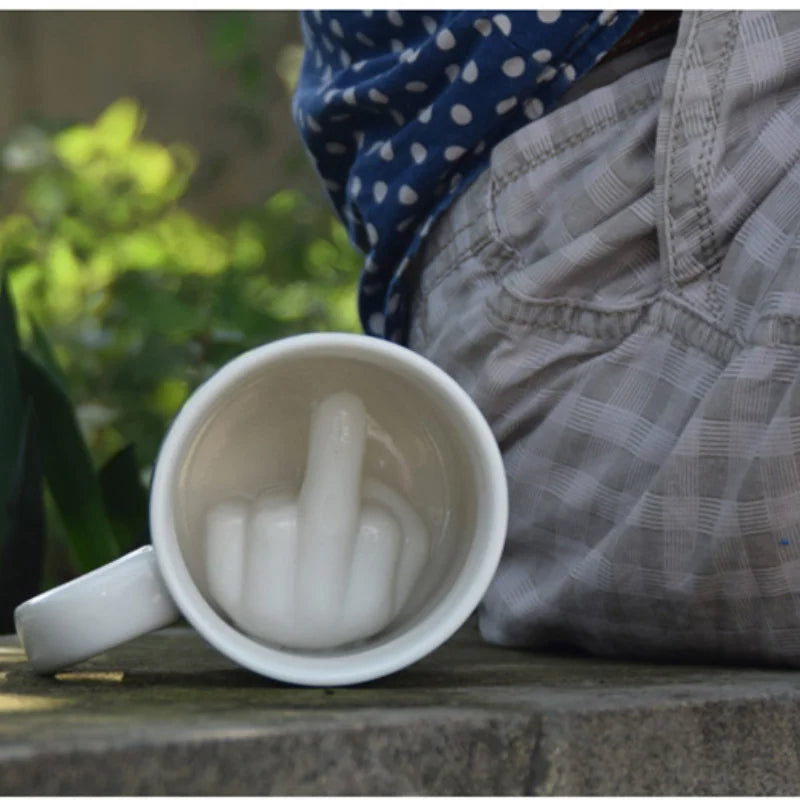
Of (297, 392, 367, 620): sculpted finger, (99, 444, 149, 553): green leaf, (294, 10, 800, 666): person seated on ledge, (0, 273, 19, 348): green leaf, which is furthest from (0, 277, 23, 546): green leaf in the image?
(297, 392, 367, 620): sculpted finger

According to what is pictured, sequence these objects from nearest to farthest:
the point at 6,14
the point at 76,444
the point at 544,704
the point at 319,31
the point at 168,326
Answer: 1. the point at 544,704
2. the point at 319,31
3. the point at 76,444
4. the point at 168,326
5. the point at 6,14

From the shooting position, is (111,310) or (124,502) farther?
(111,310)

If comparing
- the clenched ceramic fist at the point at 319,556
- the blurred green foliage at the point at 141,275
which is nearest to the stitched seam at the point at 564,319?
the clenched ceramic fist at the point at 319,556

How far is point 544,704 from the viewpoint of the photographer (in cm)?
72

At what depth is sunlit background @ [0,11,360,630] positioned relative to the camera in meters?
1.34

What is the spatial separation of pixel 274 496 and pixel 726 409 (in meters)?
0.29

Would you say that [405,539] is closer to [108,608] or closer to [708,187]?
[108,608]

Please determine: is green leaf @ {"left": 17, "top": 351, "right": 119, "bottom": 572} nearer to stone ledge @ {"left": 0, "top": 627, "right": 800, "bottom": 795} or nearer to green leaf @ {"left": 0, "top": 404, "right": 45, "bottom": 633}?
green leaf @ {"left": 0, "top": 404, "right": 45, "bottom": 633}

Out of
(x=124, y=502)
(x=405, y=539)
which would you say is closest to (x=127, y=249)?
(x=124, y=502)

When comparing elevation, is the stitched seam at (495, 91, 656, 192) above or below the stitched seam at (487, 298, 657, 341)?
above

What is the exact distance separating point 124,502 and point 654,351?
0.69 metres

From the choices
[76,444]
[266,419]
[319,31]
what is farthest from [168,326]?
[266,419]

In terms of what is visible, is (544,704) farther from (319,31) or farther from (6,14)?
(6,14)

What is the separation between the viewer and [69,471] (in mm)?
1348
